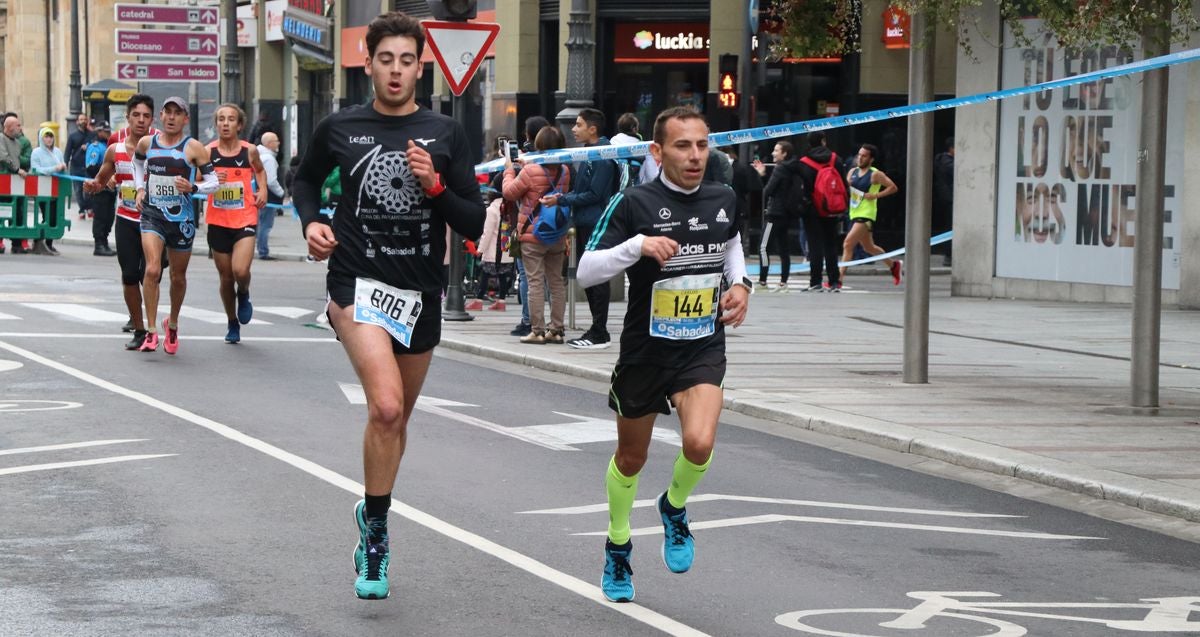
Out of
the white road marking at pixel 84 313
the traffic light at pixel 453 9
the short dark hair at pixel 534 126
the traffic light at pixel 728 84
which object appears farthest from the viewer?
the traffic light at pixel 728 84

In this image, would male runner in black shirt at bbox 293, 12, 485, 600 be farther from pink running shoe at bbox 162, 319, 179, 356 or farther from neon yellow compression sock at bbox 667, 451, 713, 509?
pink running shoe at bbox 162, 319, 179, 356

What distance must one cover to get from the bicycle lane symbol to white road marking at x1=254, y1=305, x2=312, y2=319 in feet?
41.2

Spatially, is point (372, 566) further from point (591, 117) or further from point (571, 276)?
point (571, 276)

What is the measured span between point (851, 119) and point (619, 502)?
569 cm

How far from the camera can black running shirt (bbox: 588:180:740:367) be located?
662 cm

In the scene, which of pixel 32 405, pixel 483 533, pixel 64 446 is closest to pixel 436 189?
pixel 483 533

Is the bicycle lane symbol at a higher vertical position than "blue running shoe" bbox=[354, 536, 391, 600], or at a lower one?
lower

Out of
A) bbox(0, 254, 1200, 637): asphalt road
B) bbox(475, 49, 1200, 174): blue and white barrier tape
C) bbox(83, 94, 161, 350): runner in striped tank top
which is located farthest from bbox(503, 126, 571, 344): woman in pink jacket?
bbox(0, 254, 1200, 637): asphalt road

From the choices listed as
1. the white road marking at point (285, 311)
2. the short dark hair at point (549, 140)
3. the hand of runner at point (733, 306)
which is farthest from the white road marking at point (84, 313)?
the hand of runner at point (733, 306)

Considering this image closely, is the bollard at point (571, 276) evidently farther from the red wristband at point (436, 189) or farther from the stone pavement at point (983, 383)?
the red wristband at point (436, 189)

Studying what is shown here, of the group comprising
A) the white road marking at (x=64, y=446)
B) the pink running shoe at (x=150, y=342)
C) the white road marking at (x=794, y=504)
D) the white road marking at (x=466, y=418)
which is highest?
the pink running shoe at (x=150, y=342)

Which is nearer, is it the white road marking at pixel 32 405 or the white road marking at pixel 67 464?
the white road marking at pixel 67 464

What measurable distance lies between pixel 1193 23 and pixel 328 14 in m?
32.2

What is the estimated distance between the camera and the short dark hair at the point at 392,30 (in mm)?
6633
